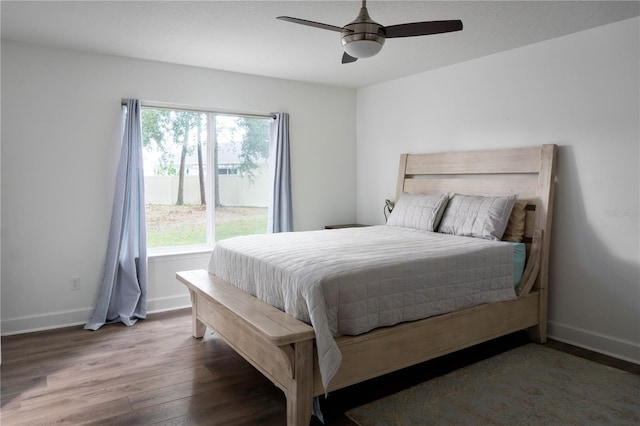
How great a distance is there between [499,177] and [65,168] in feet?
12.6

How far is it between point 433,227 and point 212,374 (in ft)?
7.34

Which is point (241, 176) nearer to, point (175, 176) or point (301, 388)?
point (175, 176)

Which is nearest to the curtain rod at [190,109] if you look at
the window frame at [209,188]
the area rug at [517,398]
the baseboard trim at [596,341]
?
the window frame at [209,188]

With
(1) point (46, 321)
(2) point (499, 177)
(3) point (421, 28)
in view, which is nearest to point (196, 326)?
(1) point (46, 321)

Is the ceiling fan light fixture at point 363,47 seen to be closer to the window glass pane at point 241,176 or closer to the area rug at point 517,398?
the area rug at point 517,398

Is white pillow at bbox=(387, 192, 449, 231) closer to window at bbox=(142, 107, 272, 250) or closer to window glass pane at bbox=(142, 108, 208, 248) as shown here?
window at bbox=(142, 107, 272, 250)

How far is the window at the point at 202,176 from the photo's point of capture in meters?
4.42

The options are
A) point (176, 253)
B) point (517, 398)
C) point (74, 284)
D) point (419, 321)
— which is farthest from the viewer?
point (176, 253)

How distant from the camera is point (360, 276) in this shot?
2465 mm

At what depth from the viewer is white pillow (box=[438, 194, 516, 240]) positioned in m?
3.53

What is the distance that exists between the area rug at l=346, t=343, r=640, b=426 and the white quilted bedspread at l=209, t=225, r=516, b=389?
441 millimetres

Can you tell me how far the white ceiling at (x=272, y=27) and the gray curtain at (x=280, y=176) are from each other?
759 millimetres

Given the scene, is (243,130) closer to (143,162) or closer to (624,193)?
(143,162)

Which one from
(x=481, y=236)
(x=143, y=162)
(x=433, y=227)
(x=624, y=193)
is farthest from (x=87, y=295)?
(x=624, y=193)
